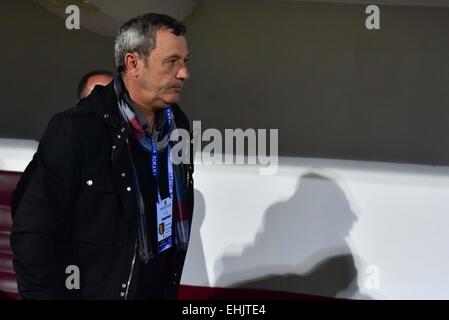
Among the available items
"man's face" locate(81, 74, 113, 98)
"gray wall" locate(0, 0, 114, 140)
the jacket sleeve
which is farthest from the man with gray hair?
"gray wall" locate(0, 0, 114, 140)

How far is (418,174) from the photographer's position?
6.42 feet

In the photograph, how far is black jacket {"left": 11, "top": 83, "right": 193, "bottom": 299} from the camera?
1.08 m

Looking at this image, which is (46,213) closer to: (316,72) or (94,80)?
(94,80)

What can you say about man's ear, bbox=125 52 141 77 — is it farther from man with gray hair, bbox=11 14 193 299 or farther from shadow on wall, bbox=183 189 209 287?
shadow on wall, bbox=183 189 209 287

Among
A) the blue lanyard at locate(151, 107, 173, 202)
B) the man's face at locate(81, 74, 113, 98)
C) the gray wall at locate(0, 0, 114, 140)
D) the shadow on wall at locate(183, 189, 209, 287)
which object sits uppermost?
the gray wall at locate(0, 0, 114, 140)

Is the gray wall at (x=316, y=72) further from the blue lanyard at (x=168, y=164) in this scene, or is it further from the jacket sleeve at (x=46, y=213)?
the jacket sleeve at (x=46, y=213)

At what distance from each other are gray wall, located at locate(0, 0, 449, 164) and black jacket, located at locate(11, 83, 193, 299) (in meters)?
1.52

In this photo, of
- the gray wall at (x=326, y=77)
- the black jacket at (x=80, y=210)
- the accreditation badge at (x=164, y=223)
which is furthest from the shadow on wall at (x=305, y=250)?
the black jacket at (x=80, y=210)

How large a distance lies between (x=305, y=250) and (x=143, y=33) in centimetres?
109

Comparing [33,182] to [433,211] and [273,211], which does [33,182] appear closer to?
[273,211]

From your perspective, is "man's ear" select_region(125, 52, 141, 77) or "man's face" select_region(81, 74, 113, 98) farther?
"man's face" select_region(81, 74, 113, 98)

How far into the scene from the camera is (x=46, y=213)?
1.08 m

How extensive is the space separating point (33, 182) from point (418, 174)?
1.27 meters

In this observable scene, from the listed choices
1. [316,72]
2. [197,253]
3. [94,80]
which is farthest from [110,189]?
[316,72]
